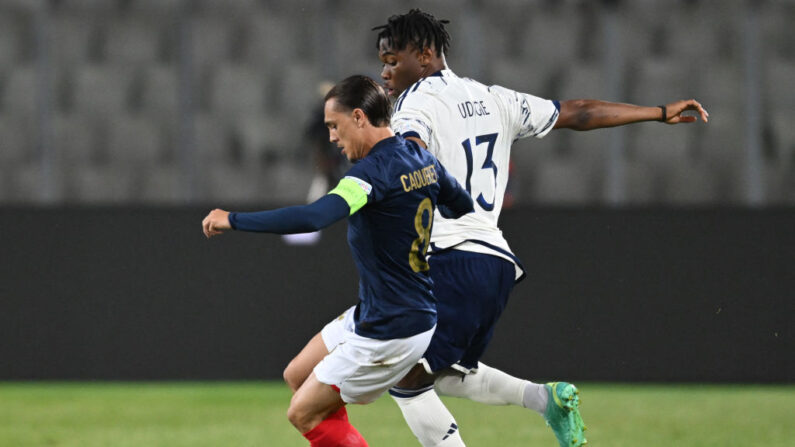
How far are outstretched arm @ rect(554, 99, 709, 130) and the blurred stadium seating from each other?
15.6 feet

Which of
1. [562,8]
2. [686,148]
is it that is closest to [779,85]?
[686,148]

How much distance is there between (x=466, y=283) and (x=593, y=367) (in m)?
4.38

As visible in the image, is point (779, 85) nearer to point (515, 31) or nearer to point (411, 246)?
point (515, 31)

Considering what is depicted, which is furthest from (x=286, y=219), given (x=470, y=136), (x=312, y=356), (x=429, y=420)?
(x=429, y=420)

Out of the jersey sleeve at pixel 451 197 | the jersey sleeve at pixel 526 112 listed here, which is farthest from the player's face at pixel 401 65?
the jersey sleeve at pixel 451 197

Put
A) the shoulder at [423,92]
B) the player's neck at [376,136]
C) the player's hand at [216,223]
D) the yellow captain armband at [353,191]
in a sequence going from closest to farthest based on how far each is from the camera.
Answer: the player's hand at [216,223], the yellow captain armband at [353,191], the player's neck at [376,136], the shoulder at [423,92]

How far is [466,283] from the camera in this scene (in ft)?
17.1

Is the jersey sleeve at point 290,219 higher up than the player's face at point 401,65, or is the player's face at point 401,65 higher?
the player's face at point 401,65

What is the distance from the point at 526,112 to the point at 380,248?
131 centimetres

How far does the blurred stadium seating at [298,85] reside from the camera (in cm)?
1038

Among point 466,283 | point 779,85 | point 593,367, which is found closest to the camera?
point 466,283

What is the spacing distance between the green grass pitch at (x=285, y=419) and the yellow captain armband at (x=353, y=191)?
9.35 feet

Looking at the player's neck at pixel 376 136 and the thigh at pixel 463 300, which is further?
the thigh at pixel 463 300

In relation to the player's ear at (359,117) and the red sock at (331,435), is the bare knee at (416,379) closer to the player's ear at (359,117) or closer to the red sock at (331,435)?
the red sock at (331,435)
